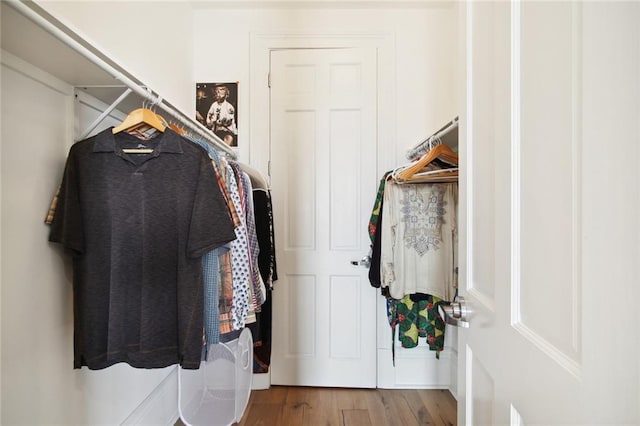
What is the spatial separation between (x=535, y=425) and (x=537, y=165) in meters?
0.43

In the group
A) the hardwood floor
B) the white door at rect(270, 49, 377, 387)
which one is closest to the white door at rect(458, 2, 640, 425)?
the hardwood floor

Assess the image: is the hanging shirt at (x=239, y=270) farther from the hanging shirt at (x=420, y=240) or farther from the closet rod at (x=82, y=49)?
the hanging shirt at (x=420, y=240)

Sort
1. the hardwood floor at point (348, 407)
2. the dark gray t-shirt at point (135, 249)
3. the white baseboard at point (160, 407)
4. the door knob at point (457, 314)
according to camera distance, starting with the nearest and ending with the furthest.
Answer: the door knob at point (457, 314)
the dark gray t-shirt at point (135, 249)
the white baseboard at point (160, 407)
the hardwood floor at point (348, 407)

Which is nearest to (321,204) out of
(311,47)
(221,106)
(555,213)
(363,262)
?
(363,262)

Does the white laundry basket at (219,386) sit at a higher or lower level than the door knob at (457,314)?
lower

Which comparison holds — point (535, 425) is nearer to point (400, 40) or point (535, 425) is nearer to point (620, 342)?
point (620, 342)

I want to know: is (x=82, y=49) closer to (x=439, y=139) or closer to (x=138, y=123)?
(x=138, y=123)

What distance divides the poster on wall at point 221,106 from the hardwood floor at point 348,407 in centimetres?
167

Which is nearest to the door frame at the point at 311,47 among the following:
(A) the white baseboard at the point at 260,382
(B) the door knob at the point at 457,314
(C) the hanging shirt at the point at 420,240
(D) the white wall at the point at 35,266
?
(A) the white baseboard at the point at 260,382

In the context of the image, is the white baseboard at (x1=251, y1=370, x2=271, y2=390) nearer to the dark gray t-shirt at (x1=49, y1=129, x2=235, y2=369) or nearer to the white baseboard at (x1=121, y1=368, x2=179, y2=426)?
the white baseboard at (x1=121, y1=368, x2=179, y2=426)

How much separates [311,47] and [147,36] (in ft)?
3.24

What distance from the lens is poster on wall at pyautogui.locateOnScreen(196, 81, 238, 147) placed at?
1995 mm

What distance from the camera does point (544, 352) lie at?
46cm

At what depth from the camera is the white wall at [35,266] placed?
807 millimetres
